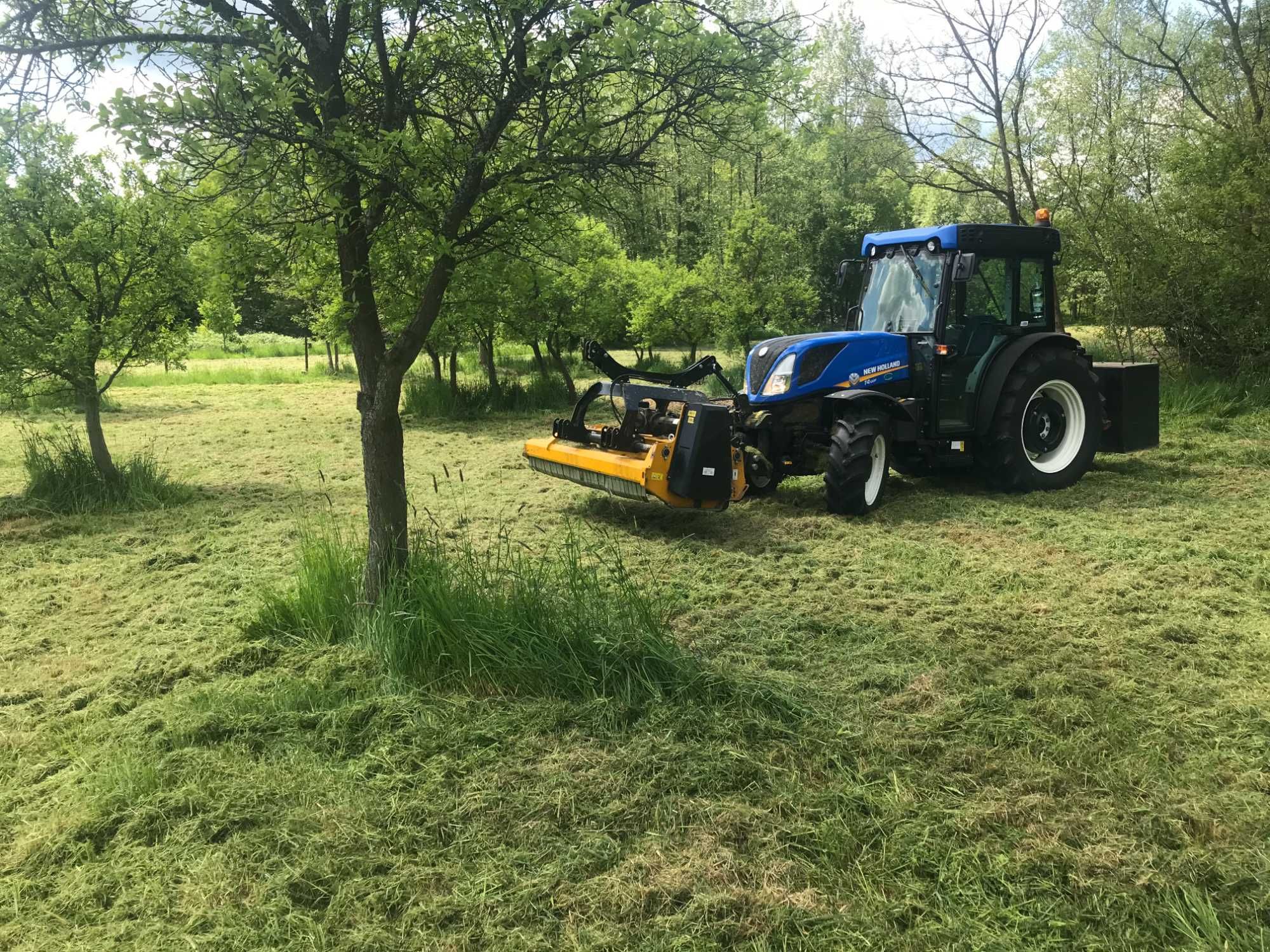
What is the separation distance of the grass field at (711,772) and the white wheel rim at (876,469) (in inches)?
47.5

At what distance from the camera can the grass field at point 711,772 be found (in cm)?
228

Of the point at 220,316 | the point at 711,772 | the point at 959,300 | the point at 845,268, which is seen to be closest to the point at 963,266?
the point at 959,300

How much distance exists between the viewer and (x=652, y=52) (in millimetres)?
3283

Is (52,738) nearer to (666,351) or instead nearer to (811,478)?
(811,478)

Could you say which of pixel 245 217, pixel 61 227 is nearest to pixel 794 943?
pixel 245 217

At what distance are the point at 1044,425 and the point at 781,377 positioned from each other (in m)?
2.53

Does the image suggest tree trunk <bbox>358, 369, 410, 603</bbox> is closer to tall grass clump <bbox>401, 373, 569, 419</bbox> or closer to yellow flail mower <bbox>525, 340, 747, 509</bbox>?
yellow flail mower <bbox>525, 340, 747, 509</bbox>

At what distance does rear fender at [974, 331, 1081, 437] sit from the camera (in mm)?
7074

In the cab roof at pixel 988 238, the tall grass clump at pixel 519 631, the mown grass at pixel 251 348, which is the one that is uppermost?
the mown grass at pixel 251 348

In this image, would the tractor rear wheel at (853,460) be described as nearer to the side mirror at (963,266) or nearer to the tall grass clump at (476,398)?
the side mirror at (963,266)

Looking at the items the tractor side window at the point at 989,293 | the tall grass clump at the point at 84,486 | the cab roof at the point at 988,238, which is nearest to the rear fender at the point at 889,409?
the tractor side window at the point at 989,293

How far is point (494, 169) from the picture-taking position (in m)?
3.66

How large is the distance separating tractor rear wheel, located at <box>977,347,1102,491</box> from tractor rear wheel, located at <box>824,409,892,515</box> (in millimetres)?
1126

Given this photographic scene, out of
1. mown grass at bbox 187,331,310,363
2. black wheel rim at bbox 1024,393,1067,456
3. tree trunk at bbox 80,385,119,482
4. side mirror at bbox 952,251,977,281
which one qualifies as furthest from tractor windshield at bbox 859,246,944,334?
mown grass at bbox 187,331,310,363
